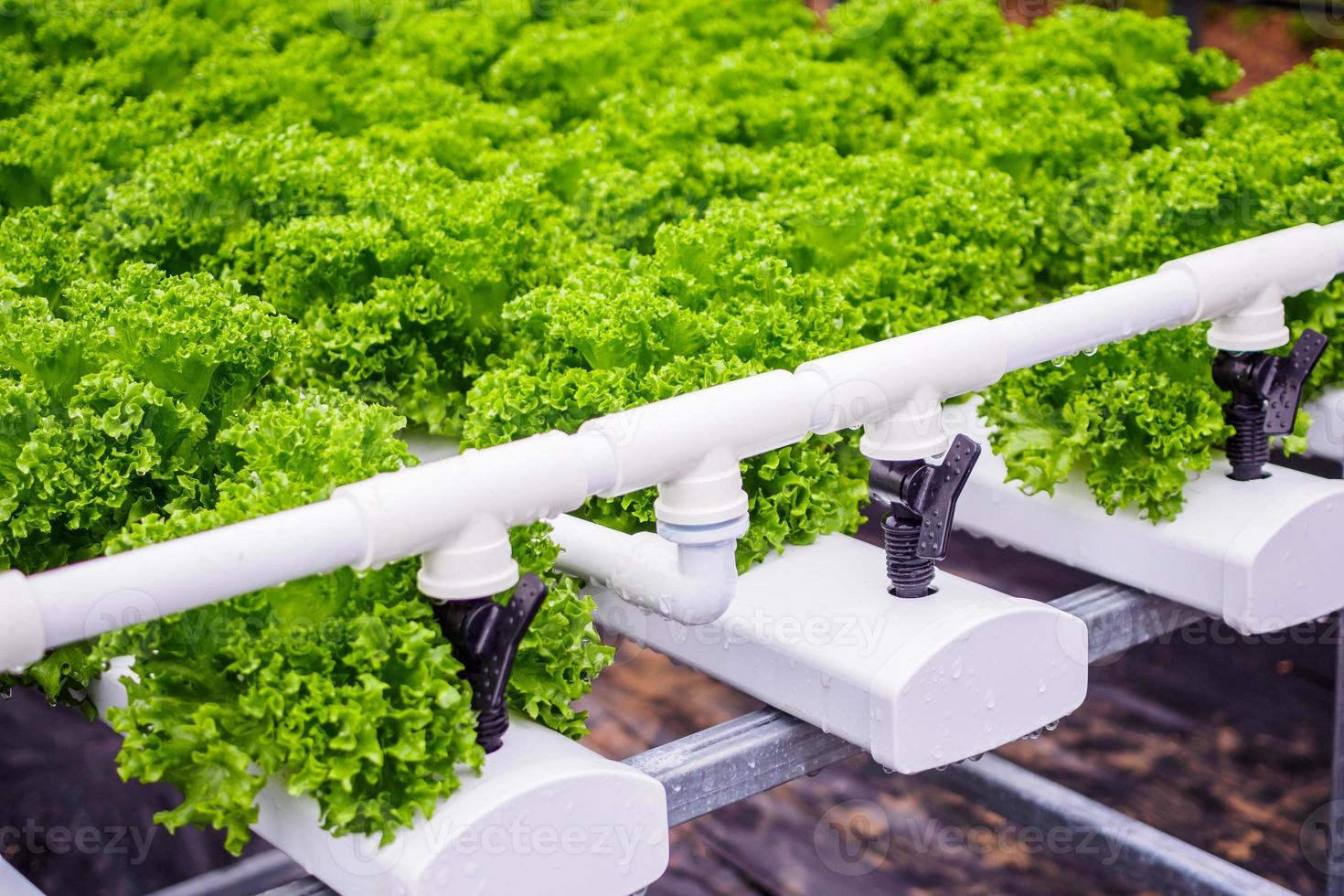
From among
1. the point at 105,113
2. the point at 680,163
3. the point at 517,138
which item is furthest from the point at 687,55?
the point at 105,113

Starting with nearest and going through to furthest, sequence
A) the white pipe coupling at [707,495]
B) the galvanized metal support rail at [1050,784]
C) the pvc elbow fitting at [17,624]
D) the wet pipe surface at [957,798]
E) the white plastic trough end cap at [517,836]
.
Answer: the pvc elbow fitting at [17,624], the white plastic trough end cap at [517,836], the white pipe coupling at [707,495], the galvanized metal support rail at [1050,784], the wet pipe surface at [957,798]

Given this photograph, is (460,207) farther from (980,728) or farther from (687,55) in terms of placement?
(687,55)

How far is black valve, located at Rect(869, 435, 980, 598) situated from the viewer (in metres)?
1.58

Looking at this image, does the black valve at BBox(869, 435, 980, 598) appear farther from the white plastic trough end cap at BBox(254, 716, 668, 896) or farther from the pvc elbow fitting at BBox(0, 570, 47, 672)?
the pvc elbow fitting at BBox(0, 570, 47, 672)

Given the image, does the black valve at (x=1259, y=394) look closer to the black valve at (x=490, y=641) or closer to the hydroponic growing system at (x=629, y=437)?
the hydroponic growing system at (x=629, y=437)

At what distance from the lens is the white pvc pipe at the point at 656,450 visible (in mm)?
1134

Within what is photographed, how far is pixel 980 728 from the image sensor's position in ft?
5.19

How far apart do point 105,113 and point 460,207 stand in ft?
4.66

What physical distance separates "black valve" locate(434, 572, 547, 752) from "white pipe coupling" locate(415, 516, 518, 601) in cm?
3

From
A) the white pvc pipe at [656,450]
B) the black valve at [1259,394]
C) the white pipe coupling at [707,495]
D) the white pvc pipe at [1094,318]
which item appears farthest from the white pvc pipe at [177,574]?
the black valve at [1259,394]

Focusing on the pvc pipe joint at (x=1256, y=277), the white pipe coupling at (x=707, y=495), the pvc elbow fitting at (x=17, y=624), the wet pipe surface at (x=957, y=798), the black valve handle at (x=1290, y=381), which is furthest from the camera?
the wet pipe surface at (x=957, y=798)

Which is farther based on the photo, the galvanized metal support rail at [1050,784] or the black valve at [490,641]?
the galvanized metal support rail at [1050,784]

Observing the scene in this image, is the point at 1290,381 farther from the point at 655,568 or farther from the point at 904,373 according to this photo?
the point at 655,568

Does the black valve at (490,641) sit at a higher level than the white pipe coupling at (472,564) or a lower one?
lower
